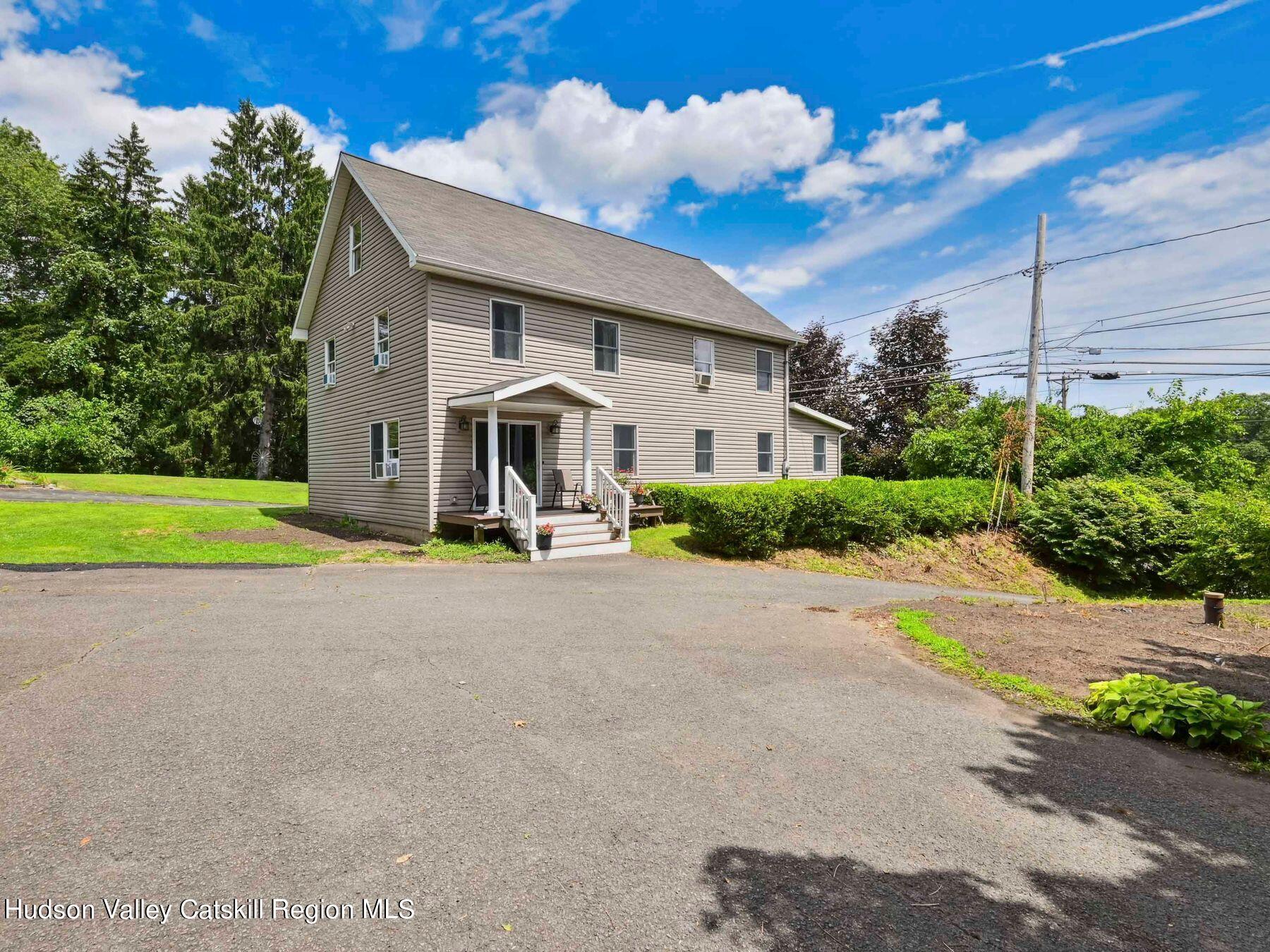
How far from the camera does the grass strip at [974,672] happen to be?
4.72m

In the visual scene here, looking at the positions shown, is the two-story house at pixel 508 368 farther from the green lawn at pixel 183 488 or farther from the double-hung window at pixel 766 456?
the green lawn at pixel 183 488

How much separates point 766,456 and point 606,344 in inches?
290

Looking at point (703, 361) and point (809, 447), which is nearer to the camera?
point (703, 361)

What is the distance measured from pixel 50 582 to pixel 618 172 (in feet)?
51.4

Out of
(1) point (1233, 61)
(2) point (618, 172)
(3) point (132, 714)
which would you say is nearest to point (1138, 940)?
(3) point (132, 714)

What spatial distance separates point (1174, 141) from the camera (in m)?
14.8

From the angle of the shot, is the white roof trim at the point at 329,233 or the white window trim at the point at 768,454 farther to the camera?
the white window trim at the point at 768,454

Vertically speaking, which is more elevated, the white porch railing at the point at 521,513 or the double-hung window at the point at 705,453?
the double-hung window at the point at 705,453

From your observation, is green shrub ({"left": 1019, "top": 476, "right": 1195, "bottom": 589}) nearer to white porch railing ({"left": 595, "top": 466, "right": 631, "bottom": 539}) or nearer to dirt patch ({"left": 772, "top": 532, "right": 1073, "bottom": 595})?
dirt patch ({"left": 772, "top": 532, "right": 1073, "bottom": 595})

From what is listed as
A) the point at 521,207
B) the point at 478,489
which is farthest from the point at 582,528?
the point at 521,207

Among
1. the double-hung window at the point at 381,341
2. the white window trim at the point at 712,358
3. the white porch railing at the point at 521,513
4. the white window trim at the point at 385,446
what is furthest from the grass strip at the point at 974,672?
the double-hung window at the point at 381,341

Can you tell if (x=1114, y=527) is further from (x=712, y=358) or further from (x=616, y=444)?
(x=616, y=444)

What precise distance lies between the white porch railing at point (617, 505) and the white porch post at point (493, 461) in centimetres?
250

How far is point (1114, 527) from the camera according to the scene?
14000mm
